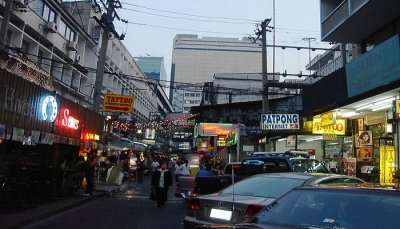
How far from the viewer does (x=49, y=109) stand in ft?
54.0

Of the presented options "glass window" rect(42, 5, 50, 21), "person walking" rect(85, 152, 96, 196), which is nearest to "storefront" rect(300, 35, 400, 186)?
"person walking" rect(85, 152, 96, 196)

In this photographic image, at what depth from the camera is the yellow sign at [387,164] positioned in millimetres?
17016

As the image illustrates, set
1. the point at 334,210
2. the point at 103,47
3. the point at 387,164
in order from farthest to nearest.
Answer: the point at 103,47 → the point at 387,164 → the point at 334,210

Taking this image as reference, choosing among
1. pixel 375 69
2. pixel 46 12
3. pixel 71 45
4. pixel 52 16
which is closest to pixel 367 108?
pixel 375 69

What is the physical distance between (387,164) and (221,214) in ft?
35.7

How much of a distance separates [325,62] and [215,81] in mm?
17206

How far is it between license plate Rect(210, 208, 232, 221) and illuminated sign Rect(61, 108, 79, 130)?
11013 mm

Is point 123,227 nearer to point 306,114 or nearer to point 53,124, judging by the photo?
point 53,124

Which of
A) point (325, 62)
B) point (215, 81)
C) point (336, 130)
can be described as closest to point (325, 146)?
point (336, 130)

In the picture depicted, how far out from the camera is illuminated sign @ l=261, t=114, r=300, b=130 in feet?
83.6

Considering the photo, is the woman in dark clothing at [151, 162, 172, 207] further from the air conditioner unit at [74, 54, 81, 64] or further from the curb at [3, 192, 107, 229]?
the air conditioner unit at [74, 54, 81, 64]

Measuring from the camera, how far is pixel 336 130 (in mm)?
19406

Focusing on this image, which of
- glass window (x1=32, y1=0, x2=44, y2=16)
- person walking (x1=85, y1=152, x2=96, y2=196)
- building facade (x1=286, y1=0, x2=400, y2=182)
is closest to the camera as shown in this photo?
building facade (x1=286, y1=0, x2=400, y2=182)

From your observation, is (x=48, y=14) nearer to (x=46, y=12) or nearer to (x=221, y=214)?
(x=46, y=12)
